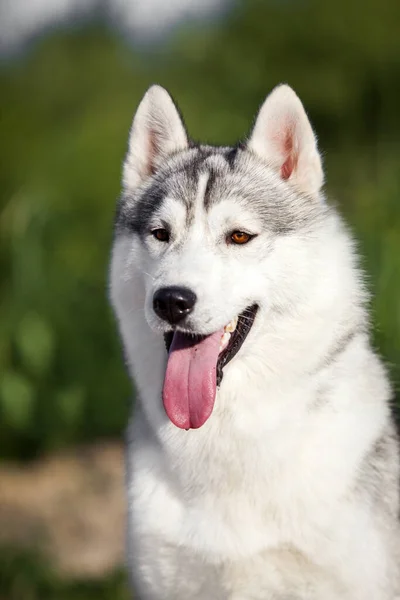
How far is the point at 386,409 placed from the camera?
3723 mm

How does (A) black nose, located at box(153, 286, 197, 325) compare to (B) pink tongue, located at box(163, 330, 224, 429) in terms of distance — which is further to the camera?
(B) pink tongue, located at box(163, 330, 224, 429)

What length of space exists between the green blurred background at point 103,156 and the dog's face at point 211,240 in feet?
3.17

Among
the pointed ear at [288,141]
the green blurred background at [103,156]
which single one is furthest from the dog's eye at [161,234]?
the green blurred background at [103,156]

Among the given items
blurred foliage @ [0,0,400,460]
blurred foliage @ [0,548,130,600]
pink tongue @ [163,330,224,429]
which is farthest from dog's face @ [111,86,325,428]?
blurred foliage @ [0,548,130,600]

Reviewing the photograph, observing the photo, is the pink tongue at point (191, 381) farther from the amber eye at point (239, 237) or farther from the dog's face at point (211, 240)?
the amber eye at point (239, 237)

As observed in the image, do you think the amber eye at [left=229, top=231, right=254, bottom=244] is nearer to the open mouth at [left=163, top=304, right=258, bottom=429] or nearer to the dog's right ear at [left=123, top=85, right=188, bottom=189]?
the open mouth at [left=163, top=304, right=258, bottom=429]

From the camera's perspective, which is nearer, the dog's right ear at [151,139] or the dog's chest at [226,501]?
the dog's chest at [226,501]

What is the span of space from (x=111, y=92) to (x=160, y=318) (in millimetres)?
13757

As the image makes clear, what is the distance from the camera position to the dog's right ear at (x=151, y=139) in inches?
154

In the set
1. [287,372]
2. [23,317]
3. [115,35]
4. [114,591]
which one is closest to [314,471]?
[287,372]

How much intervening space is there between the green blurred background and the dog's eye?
1248 millimetres

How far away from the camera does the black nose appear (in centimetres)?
321

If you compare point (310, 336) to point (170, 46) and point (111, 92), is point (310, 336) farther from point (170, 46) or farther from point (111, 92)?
point (170, 46)

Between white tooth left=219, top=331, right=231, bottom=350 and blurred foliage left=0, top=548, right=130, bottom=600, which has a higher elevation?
white tooth left=219, top=331, right=231, bottom=350
